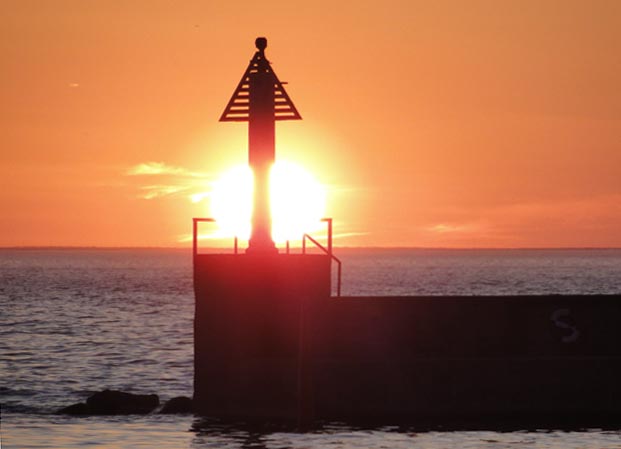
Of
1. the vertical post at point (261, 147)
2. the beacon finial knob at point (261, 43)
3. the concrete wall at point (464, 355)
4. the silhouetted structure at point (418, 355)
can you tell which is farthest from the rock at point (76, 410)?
the beacon finial knob at point (261, 43)

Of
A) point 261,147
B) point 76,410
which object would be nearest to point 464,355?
point 261,147

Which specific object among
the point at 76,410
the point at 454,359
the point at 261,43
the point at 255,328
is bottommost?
the point at 76,410

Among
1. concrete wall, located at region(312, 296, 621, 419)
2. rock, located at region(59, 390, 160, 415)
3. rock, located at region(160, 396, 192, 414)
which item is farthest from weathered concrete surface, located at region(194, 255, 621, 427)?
rock, located at region(59, 390, 160, 415)

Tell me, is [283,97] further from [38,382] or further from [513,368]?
[38,382]

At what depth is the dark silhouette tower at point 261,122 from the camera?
103 feet

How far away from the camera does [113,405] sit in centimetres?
3434

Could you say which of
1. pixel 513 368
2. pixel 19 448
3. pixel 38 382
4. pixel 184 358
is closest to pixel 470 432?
pixel 513 368

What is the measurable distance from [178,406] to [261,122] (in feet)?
26.1

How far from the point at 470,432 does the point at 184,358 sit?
25.0m

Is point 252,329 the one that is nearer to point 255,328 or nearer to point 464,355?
point 255,328

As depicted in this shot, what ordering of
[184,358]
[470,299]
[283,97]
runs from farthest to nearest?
[184,358], [283,97], [470,299]

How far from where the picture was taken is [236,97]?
31828 millimetres

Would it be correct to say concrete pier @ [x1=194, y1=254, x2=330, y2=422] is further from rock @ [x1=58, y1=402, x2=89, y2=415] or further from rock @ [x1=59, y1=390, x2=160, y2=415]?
rock @ [x1=58, y1=402, x2=89, y2=415]

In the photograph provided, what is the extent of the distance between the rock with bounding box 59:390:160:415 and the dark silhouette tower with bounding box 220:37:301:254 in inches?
237
